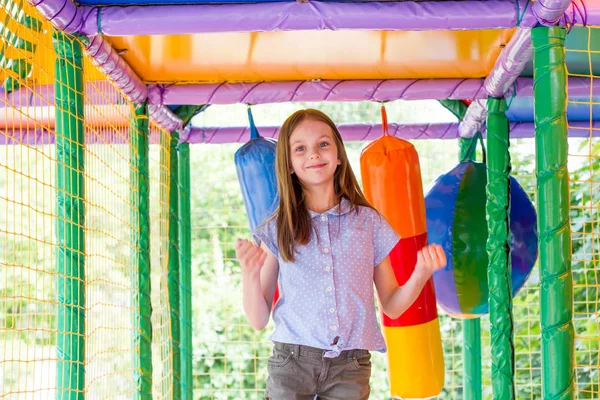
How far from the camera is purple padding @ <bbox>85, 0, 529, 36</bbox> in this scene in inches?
92.1

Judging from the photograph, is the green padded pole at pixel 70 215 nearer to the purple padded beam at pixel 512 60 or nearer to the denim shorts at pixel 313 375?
the denim shorts at pixel 313 375

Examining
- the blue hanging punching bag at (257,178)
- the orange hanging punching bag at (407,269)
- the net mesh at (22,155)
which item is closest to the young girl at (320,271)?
the net mesh at (22,155)

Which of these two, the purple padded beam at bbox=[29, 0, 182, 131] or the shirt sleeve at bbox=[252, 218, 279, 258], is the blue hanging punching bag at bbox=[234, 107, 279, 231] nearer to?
the purple padded beam at bbox=[29, 0, 182, 131]

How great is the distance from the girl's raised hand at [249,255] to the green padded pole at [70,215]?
26.7 inches

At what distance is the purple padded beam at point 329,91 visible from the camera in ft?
10.5

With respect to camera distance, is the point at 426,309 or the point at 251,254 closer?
the point at 251,254

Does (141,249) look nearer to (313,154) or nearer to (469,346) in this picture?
(313,154)

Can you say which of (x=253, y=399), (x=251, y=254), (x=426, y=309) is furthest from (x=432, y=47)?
(x=253, y=399)

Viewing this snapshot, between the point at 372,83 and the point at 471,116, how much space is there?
0.53m

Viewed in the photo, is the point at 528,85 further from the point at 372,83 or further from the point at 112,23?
the point at 112,23

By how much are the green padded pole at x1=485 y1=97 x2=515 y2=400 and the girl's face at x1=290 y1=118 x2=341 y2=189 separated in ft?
3.62

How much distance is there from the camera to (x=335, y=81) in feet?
A: 10.6

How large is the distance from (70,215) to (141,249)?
2.46 ft

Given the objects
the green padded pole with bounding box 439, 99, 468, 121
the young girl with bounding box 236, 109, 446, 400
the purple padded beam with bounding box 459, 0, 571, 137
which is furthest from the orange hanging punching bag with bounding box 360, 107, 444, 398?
the green padded pole with bounding box 439, 99, 468, 121
